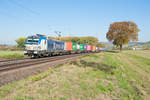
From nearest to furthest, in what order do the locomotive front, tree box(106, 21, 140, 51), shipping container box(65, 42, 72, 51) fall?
the locomotive front
shipping container box(65, 42, 72, 51)
tree box(106, 21, 140, 51)

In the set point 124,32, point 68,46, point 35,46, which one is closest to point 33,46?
point 35,46

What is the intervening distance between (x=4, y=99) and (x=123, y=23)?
156ft

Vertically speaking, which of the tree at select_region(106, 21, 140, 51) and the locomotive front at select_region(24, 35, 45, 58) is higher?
the tree at select_region(106, 21, 140, 51)

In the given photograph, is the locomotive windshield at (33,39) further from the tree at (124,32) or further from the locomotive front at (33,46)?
the tree at (124,32)

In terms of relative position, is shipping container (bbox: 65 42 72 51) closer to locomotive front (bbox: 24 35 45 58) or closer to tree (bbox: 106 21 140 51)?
locomotive front (bbox: 24 35 45 58)

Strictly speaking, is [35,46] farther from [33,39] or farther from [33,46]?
[33,39]

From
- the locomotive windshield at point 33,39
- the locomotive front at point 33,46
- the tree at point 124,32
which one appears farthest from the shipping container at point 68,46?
the tree at point 124,32

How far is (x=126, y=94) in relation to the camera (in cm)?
664

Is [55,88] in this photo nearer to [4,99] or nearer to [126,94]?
[4,99]

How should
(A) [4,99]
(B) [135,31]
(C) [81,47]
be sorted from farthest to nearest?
(C) [81,47], (B) [135,31], (A) [4,99]

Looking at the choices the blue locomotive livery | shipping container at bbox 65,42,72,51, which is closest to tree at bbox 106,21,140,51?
shipping container at bbox 65,42,72,51

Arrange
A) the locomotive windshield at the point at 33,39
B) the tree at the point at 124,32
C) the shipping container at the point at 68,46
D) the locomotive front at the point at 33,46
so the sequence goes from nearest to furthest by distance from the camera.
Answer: the locomotive front at the point at 33,46 → the locomotive windshield at the point at 33,39 → the shipping container at the point at 68,46 → the tree at the point at 124,32

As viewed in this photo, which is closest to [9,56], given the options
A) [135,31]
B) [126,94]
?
[126,94]

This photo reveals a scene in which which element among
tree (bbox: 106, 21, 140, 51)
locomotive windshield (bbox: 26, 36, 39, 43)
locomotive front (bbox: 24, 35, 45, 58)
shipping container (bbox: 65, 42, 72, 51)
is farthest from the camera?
tree (bbox: 106, 21, 140, 51)
